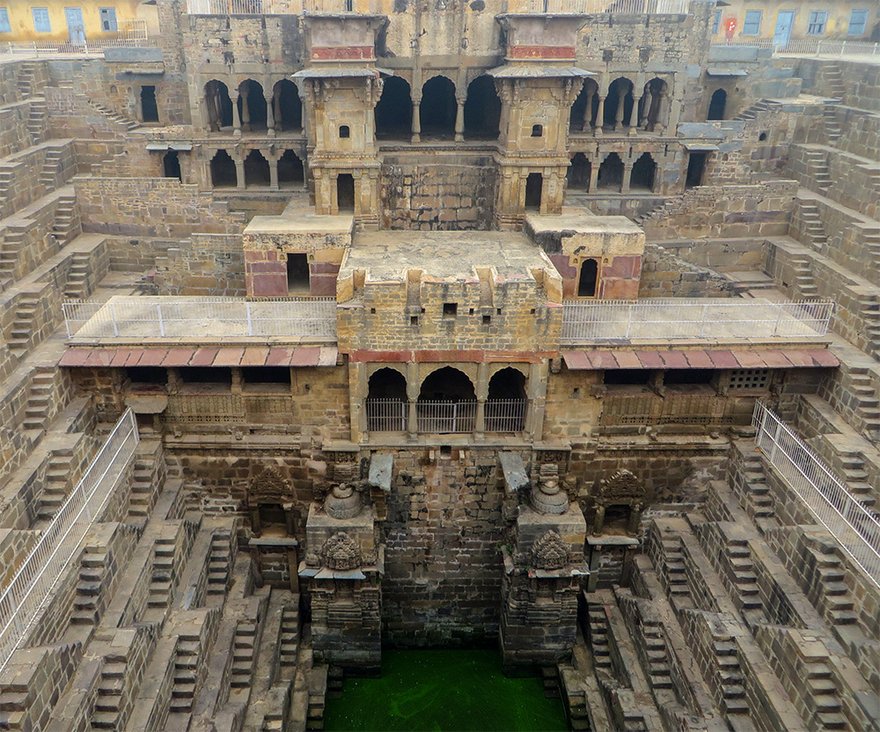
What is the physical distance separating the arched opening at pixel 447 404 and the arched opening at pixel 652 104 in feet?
42.8

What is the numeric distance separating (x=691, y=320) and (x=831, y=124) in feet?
42.1

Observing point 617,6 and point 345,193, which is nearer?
point 345,193

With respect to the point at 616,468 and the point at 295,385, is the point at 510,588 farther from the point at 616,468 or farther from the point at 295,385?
the point at 295,385

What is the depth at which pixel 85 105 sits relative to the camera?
27.2 meters

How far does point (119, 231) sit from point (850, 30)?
3808 centimetres

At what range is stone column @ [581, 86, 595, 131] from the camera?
89.8 ft

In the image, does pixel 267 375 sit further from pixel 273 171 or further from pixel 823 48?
pixel 823 48

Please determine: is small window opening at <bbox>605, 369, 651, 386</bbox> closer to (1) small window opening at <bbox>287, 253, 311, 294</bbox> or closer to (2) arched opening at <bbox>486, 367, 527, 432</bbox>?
(2) arched opening at <bbox>486, 367, 527, 432</bbox>

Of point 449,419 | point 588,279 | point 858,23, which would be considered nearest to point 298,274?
point 449,419

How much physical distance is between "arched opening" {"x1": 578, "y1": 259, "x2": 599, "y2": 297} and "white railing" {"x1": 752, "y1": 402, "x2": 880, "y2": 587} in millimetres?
6147

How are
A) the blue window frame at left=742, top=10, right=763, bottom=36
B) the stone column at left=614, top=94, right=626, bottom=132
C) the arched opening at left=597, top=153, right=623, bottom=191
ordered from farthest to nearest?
the blue window frame at left=742, top=10, right=763, bottom=36 < the arched opening at left=597, top=153, right=623, bottom=191 < the stone column at left=614, top=94, right=626, bottom=132

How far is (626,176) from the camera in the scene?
27.7 m

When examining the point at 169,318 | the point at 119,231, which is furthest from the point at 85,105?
the point at 169,318

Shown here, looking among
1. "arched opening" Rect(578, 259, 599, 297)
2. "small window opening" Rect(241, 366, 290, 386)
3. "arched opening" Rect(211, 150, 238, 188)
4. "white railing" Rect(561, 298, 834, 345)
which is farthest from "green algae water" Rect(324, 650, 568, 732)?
"arched opening" Rect(211, 150, 238, 188)
